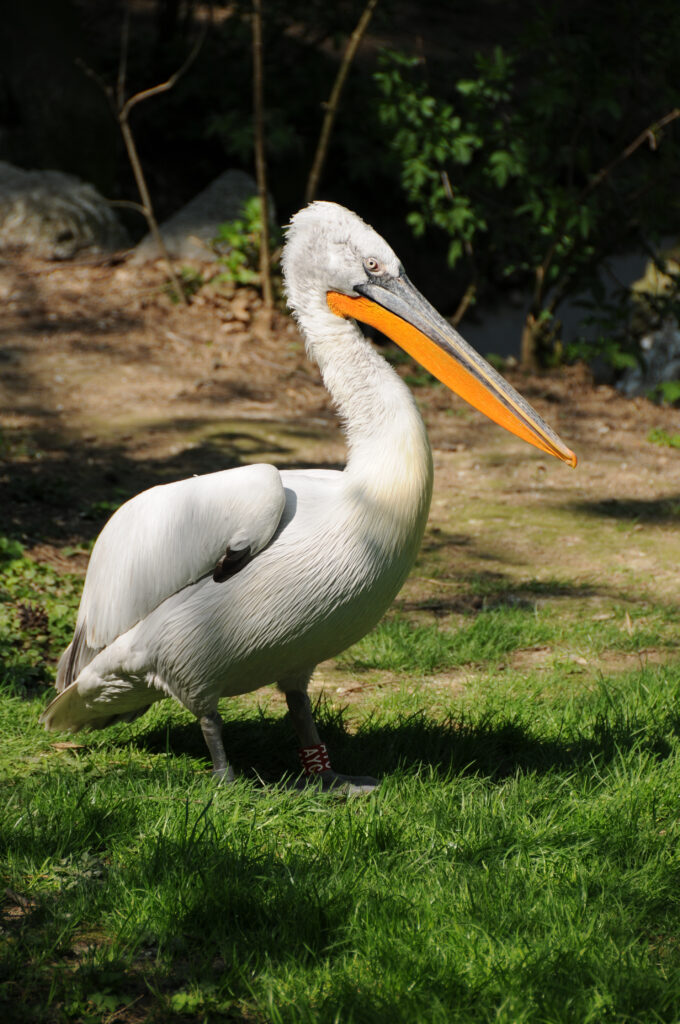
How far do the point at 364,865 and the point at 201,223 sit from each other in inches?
303

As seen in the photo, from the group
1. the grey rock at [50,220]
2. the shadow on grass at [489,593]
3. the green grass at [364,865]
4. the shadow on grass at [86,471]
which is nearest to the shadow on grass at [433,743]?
the green grass at [364,865]

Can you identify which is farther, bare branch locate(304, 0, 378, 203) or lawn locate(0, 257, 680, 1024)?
bare branch locate(304, 0, 378, 203)

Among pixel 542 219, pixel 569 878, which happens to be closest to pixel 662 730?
pixel 569 878

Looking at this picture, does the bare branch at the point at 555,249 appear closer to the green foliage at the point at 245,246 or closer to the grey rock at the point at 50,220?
the green foliage at the point at 245,246

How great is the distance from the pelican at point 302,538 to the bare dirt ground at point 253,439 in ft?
3.57

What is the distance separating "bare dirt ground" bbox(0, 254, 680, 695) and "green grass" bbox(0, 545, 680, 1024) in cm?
79

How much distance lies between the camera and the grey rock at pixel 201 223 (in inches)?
363

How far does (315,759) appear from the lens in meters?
3.25

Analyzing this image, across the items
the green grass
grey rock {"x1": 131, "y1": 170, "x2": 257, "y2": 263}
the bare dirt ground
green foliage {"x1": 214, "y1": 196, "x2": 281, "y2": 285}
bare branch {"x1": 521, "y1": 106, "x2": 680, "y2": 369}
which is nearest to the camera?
the green grass

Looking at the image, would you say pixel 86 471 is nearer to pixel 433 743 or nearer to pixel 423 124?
pixel 433 743

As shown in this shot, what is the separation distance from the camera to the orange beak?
3.04m

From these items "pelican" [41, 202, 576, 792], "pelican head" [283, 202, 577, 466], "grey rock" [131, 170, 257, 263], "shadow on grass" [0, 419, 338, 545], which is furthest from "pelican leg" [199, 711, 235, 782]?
"grey rock" [131, 170, 257, 263]

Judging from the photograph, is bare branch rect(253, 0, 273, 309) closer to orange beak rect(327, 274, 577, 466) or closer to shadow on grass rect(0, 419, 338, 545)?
shadow on grass rect(0, 419, 338, 545)

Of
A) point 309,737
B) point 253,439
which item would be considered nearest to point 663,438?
point 253,439
